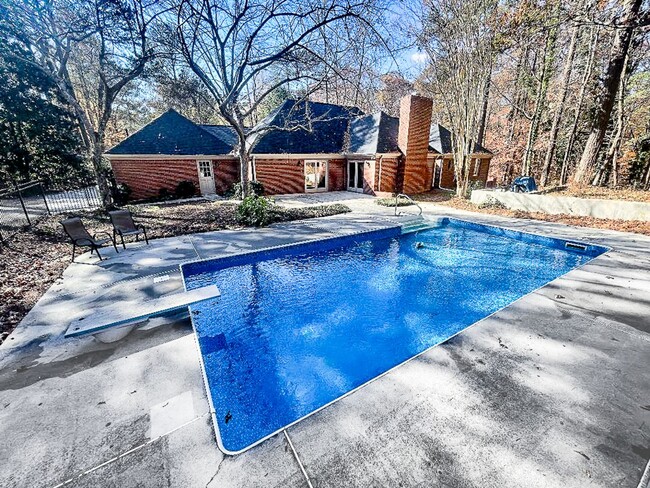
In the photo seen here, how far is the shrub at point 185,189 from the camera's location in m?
15.5

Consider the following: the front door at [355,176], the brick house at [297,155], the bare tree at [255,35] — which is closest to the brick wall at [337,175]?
the brick house at [297,155]

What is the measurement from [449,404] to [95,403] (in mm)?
3391

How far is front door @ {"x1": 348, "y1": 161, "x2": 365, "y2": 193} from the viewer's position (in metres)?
17.8

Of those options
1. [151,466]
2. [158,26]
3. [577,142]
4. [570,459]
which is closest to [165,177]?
[158,26]

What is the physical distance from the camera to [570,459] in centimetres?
216

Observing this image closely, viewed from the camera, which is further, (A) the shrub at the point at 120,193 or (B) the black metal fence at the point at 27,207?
(A) the shrub at the point at 120,193

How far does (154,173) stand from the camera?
14891 mm

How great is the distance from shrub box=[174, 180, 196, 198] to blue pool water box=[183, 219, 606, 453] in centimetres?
1061

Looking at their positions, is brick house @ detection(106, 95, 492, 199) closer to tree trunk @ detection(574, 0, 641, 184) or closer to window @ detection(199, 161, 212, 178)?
window @ detection(199, 161, 212, 178)

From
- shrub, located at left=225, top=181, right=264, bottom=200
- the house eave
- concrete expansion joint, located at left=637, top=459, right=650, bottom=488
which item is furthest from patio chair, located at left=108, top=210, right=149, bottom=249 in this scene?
concrete expansion joint, located at left=637, top=459, right=650, bottom=488

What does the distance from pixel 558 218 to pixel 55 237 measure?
1693 cm

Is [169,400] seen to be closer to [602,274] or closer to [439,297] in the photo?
[439,297]

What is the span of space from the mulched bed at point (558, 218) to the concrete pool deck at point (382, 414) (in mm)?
6764

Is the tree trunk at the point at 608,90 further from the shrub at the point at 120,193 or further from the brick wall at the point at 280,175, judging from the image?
the shrub at the point at 120,193
